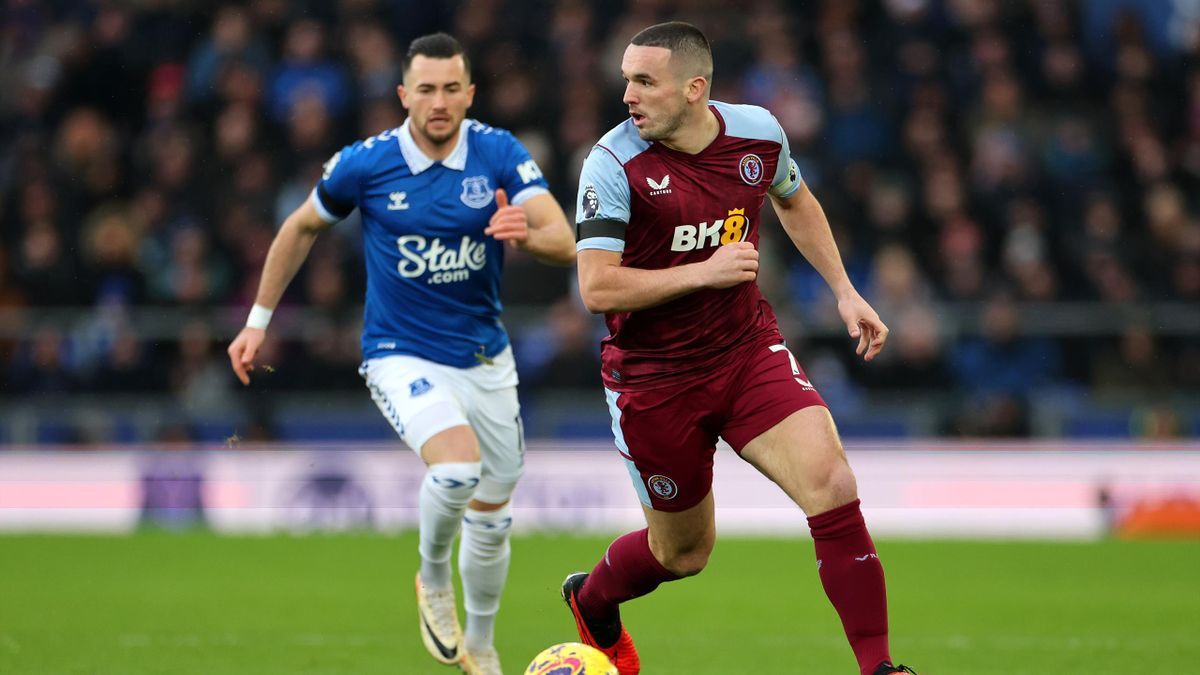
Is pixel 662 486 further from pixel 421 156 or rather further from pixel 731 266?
pixel 421 156

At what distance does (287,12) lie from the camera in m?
18.5

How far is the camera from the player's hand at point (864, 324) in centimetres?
622

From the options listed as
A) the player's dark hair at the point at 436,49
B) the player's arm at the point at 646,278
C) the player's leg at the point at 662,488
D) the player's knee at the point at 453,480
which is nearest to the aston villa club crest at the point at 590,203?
the player's arm at the point at 646,278

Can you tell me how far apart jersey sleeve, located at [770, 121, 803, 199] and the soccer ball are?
75.8 inches

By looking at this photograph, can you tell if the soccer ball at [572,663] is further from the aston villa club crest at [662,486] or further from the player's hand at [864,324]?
the player's hand at [864,324]

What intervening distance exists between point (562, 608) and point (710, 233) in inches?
186

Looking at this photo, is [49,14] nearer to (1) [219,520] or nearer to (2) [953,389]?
(1) [219,520]

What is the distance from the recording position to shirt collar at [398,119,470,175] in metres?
7.61

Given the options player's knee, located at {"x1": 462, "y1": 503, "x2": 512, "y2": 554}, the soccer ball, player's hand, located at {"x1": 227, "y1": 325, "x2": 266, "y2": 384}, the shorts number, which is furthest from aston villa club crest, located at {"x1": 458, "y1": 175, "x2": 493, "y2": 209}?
the soccer ball

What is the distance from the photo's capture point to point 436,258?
7.55 metres

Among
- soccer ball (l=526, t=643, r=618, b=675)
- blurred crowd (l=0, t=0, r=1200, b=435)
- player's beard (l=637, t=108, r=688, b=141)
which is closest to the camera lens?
soccer ball (l=526, t=643, r=618, b=675)

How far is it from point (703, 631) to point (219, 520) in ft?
22.7

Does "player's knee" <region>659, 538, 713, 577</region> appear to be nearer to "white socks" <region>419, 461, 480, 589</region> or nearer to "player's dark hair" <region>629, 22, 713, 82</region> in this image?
"white socks" <region>419, 461, 480, 589</region>

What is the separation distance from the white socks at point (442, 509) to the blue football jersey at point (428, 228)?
0.68m
